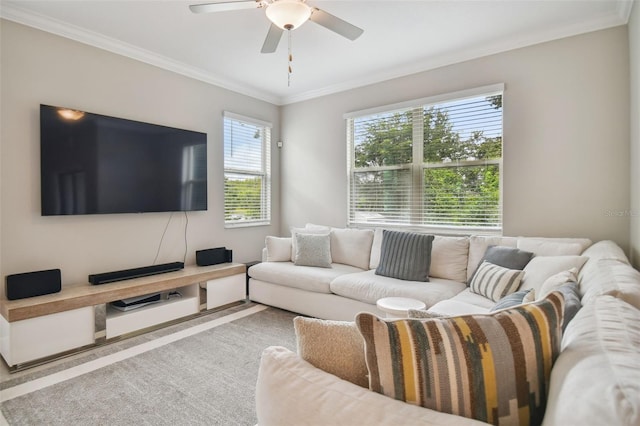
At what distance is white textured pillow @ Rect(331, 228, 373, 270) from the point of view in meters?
3.79

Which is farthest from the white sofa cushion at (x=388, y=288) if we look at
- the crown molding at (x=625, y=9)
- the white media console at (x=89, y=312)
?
the crown molding at (x=625, y=9)

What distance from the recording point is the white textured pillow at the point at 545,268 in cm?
222

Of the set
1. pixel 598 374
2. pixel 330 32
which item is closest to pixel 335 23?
pixel 330 32

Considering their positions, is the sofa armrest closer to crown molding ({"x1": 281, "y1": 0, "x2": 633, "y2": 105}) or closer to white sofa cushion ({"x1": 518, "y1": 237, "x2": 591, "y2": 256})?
white sofa cushion ({"x1": 518, "y1": 237, "x2": 591, "y2": 256})

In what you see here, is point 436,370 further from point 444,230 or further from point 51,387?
point 444,230

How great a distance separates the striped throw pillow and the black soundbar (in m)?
2.94

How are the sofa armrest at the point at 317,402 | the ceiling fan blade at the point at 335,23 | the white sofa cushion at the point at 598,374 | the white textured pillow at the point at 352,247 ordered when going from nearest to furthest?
the white sofa cushion at the point at 598,374, the sofa armrest at the point at 317,402, the ceiling fan blade at the point at 335,23, the white textured pillow at the point at 352,247

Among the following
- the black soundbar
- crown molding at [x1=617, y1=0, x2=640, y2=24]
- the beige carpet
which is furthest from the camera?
the black soundbar

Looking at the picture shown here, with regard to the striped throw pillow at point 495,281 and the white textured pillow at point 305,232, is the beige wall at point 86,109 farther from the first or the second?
the striped throw pillow at point 495,281

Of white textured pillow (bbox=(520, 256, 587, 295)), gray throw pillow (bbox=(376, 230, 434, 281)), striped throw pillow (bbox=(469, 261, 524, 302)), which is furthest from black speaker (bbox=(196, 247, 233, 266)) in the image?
white textured pillow (bbox=(520, 256, 587, 295))

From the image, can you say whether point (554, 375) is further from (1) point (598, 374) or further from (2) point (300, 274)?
(2) point (300, 274)

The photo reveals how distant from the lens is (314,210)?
15.6 ft

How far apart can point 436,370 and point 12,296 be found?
318 cm

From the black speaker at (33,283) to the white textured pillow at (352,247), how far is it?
2642 millimetres
